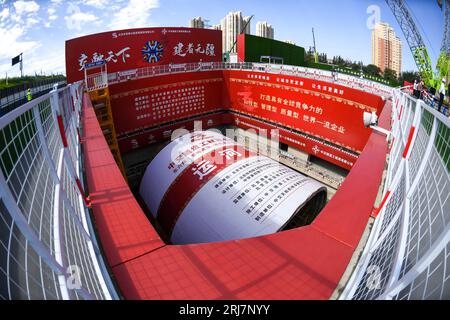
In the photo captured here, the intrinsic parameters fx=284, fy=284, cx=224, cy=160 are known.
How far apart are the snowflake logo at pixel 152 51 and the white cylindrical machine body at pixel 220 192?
285 inches

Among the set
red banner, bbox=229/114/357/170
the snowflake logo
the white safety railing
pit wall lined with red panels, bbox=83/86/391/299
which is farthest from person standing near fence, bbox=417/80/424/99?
the snowflake logo

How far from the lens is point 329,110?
49.9 ft

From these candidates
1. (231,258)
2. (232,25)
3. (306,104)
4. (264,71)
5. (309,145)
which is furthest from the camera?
(232,25)

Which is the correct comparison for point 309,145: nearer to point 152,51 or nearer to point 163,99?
point 163,99

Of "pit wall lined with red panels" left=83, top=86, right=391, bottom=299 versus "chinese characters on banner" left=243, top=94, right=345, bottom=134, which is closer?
"pit wall lined with red panels" left=83, top=86, right=391, bottom=299

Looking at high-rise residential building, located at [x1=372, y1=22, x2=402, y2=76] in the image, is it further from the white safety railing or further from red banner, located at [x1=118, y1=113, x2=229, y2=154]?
red banner, located at [x1=118, y1=113, x2=229, y2=154]

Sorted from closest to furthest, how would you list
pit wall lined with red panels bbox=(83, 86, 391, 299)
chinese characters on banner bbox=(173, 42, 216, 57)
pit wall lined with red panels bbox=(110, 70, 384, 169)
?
1. pit wall lined with red panels bbox=(83, 86, 391, 299)
2. pit wall lined with red panels bbox=(110, 70, 384, 169)
3. chinese characters on banner bbox=(173, 42, 216, 57)

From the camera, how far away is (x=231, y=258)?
10.3 ft

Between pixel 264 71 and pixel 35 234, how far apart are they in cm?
1769

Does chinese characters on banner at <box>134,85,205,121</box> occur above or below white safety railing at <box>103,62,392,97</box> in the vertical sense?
below

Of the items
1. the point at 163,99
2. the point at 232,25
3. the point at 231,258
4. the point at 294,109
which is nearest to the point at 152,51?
the point at 163,99

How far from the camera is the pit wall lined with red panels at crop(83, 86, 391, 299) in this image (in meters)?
2.73

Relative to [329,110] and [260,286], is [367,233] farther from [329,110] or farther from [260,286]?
[329,110]

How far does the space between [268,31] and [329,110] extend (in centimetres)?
5368
